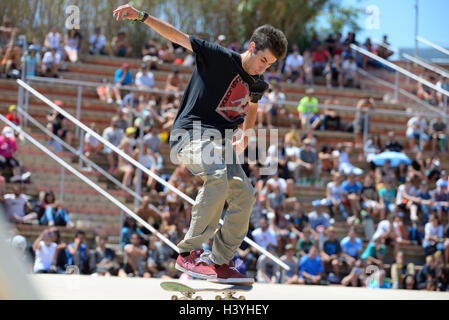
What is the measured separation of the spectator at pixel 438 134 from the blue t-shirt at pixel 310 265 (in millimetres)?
6299

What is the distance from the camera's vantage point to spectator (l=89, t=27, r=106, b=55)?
18720 mm

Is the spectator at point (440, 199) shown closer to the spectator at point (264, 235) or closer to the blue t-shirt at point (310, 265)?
the blue t-shirt at point (310, 265)

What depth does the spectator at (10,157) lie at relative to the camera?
11.3 meters

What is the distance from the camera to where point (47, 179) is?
11391 mm

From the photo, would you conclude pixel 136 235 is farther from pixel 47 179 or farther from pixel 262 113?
pixel 262 113

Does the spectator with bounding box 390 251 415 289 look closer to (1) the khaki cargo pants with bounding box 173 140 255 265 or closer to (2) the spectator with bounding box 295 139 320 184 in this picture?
(2) the spectator with bounding box 295 139 320 184

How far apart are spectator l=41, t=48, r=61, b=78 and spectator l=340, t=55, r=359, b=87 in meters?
8.04

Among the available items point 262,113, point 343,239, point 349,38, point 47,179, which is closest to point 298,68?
point 349,38

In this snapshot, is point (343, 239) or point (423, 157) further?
point (423, 157)

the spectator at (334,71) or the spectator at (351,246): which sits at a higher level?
the spectator at (334,71)

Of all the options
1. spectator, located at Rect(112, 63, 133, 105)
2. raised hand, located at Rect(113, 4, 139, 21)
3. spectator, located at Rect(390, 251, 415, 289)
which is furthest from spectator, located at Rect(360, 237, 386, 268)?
raised hand, located at Rect(113, 4, 139, 21)

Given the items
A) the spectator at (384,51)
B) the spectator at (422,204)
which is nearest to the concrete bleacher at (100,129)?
the spectator at (422,204)

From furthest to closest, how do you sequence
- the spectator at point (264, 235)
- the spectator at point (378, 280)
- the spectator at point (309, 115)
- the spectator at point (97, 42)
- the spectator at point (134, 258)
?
the spectator at point (97, 42)
the spectator at point (309, 115)
the spectator at point (264, 235)
the spectator at point (378, 280)
the spectator at point (134, 258)

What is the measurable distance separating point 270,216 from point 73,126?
13.5 ft
